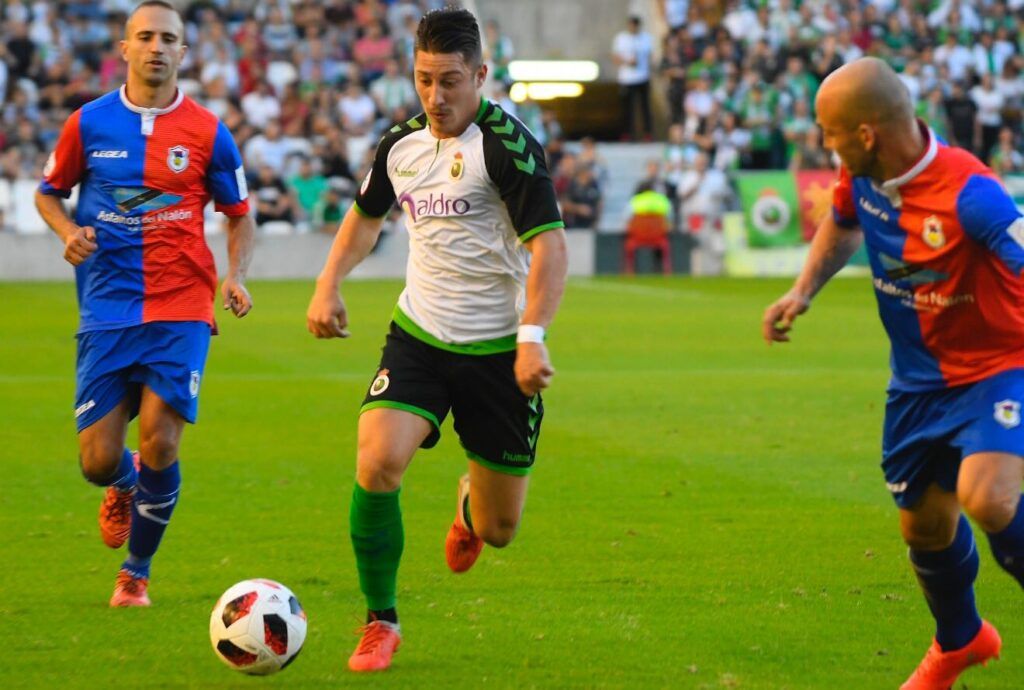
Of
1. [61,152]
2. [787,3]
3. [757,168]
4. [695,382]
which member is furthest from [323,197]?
[61,152]

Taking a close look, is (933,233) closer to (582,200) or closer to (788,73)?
(582,200)

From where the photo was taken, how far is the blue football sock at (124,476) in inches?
274

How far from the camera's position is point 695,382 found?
1434 cm

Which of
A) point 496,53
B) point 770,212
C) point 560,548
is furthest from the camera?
point 496,53

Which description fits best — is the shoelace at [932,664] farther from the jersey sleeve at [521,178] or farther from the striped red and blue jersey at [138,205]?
the striped red and blue jersey at [138,205]

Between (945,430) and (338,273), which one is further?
(338,273)

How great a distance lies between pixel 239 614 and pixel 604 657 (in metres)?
1.25

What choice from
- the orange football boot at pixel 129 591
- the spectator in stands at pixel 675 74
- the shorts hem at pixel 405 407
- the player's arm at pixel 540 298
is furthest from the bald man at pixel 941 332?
the spectator in stands at pixel 675 74

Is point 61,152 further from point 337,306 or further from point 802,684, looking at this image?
point 802,684

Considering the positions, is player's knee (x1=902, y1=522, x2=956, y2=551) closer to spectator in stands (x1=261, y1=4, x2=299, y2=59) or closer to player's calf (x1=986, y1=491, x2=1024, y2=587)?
player's calf (x1=986, y1=491, x2=1024, y2=587)

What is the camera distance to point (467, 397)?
6105 millimetres

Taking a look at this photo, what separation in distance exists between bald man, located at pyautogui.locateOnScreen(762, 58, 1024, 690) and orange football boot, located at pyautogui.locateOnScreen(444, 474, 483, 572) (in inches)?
76.2

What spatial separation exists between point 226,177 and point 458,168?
1516 millimetres

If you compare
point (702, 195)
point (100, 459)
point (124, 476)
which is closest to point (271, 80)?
point (702, 195)
